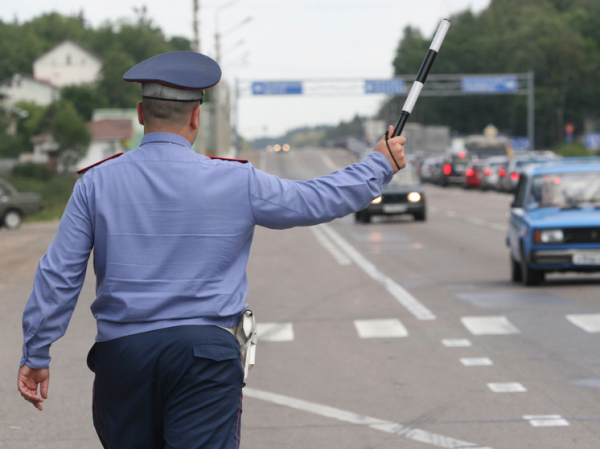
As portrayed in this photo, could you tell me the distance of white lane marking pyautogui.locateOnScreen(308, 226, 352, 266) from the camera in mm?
19297

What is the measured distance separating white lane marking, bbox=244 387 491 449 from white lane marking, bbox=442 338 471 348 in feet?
7.89

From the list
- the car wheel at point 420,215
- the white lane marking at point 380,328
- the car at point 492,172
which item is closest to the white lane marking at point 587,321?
the white lane marking at point 380,328

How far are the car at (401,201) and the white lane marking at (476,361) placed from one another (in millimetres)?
22348

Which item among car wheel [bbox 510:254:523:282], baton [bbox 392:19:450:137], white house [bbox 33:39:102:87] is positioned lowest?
car wheel [bbox 510:254:523:282]

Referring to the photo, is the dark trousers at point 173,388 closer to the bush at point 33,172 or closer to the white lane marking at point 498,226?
the white lane marking at point 498,226

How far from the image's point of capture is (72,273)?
348 centimetres

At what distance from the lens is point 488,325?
1059 centimetres

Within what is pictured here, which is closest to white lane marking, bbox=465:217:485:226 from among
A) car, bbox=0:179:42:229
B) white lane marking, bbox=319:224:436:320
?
white lane marking, bbox=319:224:436:320

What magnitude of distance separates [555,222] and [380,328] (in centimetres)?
371

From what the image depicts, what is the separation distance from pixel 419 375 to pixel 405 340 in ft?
Answer: 5.80

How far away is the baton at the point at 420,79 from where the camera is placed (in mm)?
3715

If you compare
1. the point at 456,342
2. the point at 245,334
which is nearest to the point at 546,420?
the point at 456,342

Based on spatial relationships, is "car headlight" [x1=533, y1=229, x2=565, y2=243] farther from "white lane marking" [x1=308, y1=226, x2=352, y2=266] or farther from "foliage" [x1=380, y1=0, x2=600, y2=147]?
"foliage" [x1=380, y1=0, x2=600, y2=147]

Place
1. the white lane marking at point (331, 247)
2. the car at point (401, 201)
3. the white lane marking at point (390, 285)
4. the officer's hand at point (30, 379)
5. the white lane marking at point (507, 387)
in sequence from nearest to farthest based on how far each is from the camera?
the officer's hand at point (30, 379), the white lane marking at point (507, 387), the white lane marking at point (390, 285), the white lane marking at point (331, 247), the car at point (401, 201)
